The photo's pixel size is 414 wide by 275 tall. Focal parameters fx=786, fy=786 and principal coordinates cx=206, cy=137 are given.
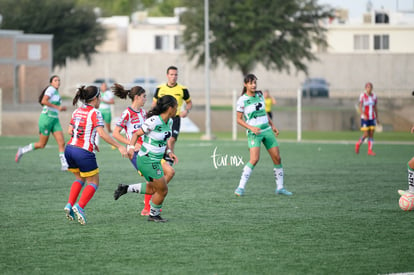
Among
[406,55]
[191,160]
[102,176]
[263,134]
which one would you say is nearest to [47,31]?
[406,55]

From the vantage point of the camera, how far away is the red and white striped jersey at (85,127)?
10.1 m

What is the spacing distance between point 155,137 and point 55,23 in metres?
53.2

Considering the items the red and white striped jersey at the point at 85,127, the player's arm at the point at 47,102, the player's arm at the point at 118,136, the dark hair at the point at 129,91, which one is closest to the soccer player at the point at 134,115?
the dark hair at the point at 129,91

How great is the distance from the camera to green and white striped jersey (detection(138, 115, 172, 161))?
9977 millimetres

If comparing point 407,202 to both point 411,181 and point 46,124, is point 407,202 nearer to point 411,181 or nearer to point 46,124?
point 411,181

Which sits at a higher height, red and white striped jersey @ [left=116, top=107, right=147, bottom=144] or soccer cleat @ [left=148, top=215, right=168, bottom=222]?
red and white striped jersey @ [left=116, top=107, right=147, bottom=144]

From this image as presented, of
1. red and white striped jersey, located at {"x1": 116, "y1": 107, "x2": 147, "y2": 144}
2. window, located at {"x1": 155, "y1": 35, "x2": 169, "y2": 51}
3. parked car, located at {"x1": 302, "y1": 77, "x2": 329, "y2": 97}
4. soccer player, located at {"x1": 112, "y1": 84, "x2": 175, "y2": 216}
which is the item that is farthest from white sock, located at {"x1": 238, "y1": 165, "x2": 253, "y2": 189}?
window, located at {"x1": 155, "y1": 35, "x2": 169, "y2": 51}

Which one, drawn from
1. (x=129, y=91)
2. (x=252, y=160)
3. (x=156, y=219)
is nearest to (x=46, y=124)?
(x=252, y=160)

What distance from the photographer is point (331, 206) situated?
1198 cm

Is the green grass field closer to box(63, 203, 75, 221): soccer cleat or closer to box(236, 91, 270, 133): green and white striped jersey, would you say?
box(63, 203, 75, 221): soccer cleat

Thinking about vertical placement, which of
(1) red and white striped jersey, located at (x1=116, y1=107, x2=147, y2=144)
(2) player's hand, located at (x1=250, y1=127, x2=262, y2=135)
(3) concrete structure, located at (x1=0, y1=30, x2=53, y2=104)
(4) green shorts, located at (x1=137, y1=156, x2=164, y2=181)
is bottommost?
(4) green shorts, located at (x1=137, y1=156, x2=164, y2=181)

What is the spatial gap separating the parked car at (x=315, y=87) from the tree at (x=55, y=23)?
17.4 m

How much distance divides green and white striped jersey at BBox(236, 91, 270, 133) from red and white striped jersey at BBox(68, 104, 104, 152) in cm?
394

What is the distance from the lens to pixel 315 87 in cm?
5950
